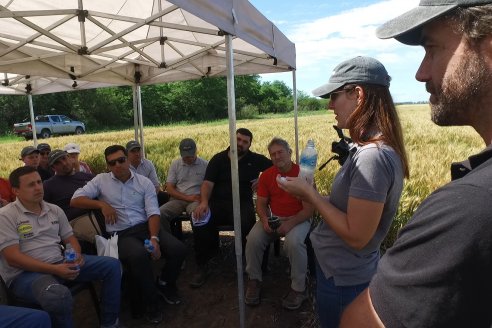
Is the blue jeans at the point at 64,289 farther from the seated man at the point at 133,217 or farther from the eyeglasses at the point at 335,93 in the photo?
the eyeglasses at the point at 335,93

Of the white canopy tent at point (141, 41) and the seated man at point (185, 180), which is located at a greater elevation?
the white canopy tent at point (141, 41)

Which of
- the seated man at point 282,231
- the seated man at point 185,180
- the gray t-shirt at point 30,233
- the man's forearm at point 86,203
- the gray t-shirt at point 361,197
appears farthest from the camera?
the seated man at point 185,180

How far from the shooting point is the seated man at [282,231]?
3.36 m

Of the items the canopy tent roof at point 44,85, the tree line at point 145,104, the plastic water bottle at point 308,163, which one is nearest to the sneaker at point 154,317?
the plastic water bottle at point 308,163

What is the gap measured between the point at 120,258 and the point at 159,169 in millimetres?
4502

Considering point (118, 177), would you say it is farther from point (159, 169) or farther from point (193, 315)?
point (159, 169)

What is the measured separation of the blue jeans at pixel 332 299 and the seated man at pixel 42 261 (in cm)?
196

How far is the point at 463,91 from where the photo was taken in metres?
0.72

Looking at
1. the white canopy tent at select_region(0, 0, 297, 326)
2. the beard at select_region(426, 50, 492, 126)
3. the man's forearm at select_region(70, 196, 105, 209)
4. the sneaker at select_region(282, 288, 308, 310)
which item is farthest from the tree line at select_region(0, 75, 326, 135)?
the beard at select_region(426, 50, 492, 126)

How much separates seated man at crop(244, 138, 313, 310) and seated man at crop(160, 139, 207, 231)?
129 cm

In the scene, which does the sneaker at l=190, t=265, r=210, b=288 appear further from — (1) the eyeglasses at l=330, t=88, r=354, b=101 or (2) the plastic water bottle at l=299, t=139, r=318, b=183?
(1) the eyeglasses at l=330, t=88, r=354, b=101

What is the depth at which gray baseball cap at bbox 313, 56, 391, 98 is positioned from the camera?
57.4 inches

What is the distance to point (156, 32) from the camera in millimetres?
4789

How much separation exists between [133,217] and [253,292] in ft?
4.82
